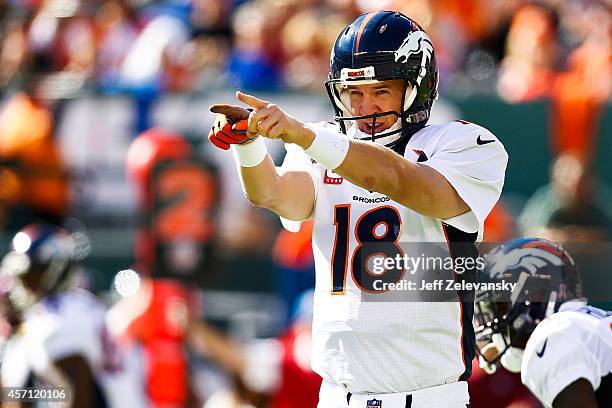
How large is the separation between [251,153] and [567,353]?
1.29 m

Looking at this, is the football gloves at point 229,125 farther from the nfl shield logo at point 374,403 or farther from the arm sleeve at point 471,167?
the nfl shield logo at point 374,403

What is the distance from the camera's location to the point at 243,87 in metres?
9.38

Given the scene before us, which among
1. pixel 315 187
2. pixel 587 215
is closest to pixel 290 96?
pixel 587 215

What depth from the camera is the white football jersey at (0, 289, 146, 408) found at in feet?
22.2

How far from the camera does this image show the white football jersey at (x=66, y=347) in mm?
6762

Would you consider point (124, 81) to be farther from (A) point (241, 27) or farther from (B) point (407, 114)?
(B) point (407, 114)

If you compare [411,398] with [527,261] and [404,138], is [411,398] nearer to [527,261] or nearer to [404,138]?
[527,261]

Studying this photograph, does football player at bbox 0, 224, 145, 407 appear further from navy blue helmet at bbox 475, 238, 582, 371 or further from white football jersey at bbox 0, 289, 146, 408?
navy blue helmet at bbox 475, 238, 582, 371

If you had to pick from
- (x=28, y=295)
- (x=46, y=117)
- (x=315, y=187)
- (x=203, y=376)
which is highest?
(x=315, y=187)

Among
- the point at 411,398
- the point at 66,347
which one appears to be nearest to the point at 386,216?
the point at 411,398

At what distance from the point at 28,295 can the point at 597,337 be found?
392 cm

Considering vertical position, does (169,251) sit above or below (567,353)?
below

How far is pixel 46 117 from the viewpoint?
9.78 m

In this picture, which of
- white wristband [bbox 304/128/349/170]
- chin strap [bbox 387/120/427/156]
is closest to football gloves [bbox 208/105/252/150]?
white wristband [bbox 304/128/349/170]
